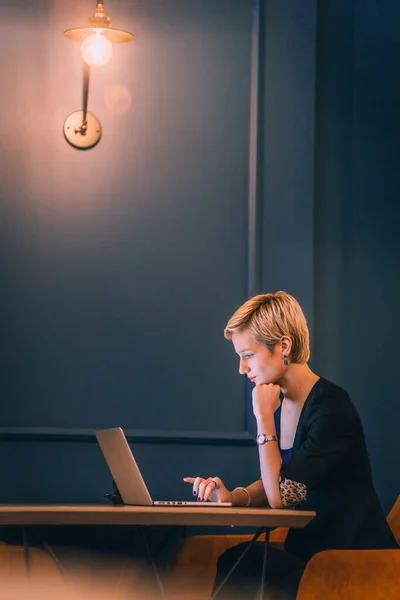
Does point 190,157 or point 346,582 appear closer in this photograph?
point 346,582

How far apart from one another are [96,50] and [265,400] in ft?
4.94

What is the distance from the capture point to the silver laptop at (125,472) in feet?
9.21

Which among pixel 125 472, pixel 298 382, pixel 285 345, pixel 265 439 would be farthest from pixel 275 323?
pixel 125 472

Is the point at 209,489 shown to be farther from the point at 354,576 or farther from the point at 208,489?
the point at 354,576

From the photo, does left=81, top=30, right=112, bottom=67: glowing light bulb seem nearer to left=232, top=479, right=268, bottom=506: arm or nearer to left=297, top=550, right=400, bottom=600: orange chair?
left=232, top=479, right=268, bottom=506: arm

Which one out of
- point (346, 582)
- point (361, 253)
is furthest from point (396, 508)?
point (361, 253)

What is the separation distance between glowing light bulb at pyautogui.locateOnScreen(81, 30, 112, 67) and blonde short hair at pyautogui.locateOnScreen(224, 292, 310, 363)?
1.14 metres

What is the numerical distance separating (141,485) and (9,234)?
1338mm

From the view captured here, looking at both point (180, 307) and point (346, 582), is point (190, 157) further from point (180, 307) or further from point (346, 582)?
point (346, 582)

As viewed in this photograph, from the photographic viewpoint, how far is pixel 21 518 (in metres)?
2.47

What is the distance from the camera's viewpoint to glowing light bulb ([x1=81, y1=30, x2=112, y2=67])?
3.49 metres

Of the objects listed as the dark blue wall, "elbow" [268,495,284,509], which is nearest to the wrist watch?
"elbow" [268,495,284,509]

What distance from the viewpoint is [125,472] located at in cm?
287

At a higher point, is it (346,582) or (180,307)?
(180,307)
